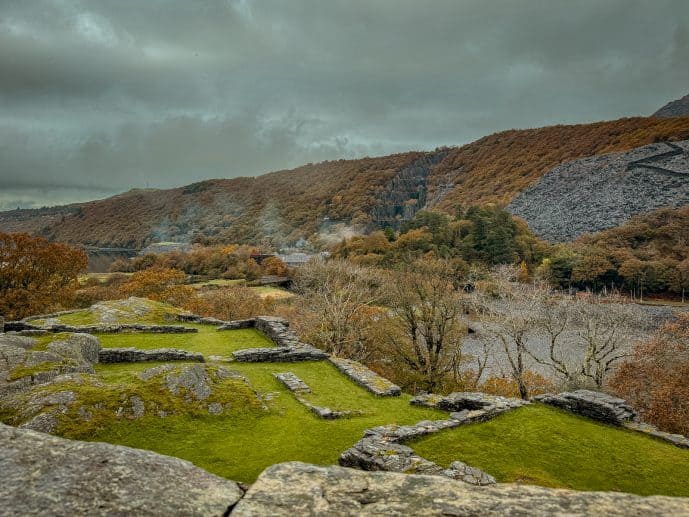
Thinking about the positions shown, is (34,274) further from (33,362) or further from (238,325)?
(33,362)

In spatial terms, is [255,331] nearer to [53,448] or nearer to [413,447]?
[413,447]

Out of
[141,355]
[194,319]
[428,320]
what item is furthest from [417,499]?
[428,320]

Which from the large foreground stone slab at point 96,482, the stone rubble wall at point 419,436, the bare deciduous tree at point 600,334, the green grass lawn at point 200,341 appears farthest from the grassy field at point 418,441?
the bare deciduous tree at point 600,334

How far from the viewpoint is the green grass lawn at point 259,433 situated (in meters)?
9.55

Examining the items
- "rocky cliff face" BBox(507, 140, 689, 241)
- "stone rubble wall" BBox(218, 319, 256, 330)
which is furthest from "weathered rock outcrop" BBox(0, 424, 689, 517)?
"rocky cliff face" BBox(507, 140, 689, 241)

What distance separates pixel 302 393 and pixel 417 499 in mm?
11194

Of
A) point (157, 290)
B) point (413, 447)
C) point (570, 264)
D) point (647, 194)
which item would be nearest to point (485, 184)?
point (647, 194)

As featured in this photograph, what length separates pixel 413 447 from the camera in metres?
10.6

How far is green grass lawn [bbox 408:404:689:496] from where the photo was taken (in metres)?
9.23

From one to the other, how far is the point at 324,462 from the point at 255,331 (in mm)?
15759

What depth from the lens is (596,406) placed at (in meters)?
13.3

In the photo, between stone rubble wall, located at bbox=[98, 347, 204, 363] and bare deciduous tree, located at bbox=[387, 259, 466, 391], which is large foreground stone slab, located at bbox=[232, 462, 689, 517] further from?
bare deciduous tree, located at bbox=[387, 259, 466, 391]

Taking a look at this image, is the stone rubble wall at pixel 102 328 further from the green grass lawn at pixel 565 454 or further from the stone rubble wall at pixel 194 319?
the green grass lawn at pixel 565 454

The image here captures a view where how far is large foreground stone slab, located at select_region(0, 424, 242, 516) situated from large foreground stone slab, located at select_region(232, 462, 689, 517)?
497mm
